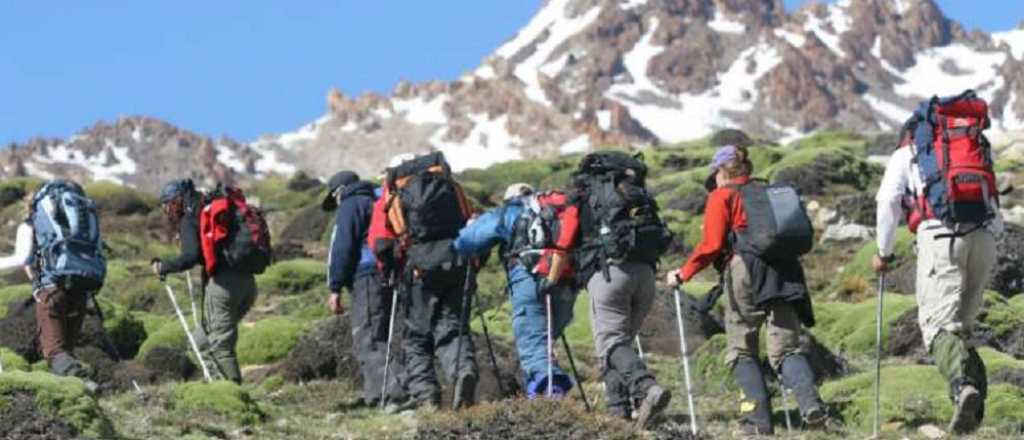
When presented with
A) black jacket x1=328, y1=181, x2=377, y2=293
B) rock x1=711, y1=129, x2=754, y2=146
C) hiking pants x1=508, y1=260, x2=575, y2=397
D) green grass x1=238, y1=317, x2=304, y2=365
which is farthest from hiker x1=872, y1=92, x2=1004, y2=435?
rock x1=711, y1=129, x2=754, y2=146

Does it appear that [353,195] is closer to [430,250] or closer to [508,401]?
[430,250]

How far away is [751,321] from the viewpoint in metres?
12.6

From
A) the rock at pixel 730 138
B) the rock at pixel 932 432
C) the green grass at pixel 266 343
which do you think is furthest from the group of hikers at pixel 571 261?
the rock at pixel 730 138

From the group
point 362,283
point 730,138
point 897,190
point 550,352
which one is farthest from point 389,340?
point 730,138

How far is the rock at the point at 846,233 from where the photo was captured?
35.6m

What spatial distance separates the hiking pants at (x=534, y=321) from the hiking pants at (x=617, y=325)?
76 centimetres

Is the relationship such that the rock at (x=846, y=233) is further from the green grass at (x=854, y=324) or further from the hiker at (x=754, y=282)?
the hiker at (x=754, y=282)

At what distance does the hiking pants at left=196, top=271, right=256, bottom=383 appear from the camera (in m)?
15.8

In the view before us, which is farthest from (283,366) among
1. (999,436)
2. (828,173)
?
(828,173)

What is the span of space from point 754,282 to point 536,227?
1.80 meters

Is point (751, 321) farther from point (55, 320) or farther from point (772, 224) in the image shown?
point (55, 320)

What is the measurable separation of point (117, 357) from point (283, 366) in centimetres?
207

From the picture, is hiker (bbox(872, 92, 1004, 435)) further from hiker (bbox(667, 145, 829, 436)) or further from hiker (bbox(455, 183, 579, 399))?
hiker (bbox(455, 183, 579, 399))

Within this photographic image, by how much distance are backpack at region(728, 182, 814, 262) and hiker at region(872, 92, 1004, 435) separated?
55 cm
